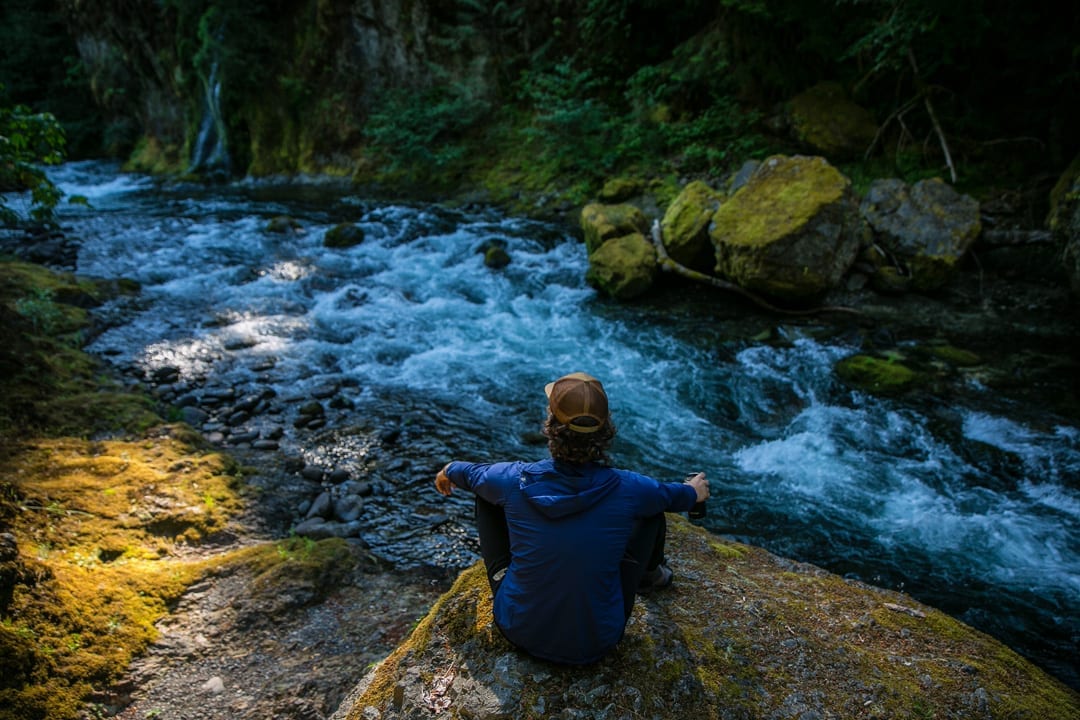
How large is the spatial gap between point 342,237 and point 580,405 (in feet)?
42.1

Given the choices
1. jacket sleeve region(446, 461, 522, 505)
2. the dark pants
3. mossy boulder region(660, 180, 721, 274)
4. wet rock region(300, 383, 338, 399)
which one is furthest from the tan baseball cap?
mossy boulder region(660, 180, 721, 274)

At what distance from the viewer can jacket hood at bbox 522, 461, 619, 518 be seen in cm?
229

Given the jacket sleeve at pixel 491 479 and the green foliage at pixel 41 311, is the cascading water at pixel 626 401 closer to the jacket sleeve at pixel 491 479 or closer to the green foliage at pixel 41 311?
the green foliage at pixel 41 311

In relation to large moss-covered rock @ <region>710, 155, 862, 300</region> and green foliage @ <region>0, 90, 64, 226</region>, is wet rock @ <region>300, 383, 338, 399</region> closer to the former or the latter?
green foliage @ <region>0, 90, 64, 226</region>

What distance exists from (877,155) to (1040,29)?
3.16 metres

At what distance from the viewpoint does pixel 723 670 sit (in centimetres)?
255

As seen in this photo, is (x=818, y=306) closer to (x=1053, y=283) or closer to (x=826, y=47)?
(x=1053, y=283)

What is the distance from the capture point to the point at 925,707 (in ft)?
8.04

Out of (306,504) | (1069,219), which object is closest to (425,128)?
(306,504)

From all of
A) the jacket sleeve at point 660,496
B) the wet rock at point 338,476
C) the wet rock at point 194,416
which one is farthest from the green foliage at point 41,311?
the jacket sleeve at point 660,496

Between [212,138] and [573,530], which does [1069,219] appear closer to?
[573,530]

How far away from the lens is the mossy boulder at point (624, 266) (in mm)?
10352

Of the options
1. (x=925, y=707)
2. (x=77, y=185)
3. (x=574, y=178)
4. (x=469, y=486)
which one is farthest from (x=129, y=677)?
(x=77, y=185)

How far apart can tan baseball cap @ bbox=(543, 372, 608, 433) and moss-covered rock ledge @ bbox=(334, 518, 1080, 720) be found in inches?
42.4
